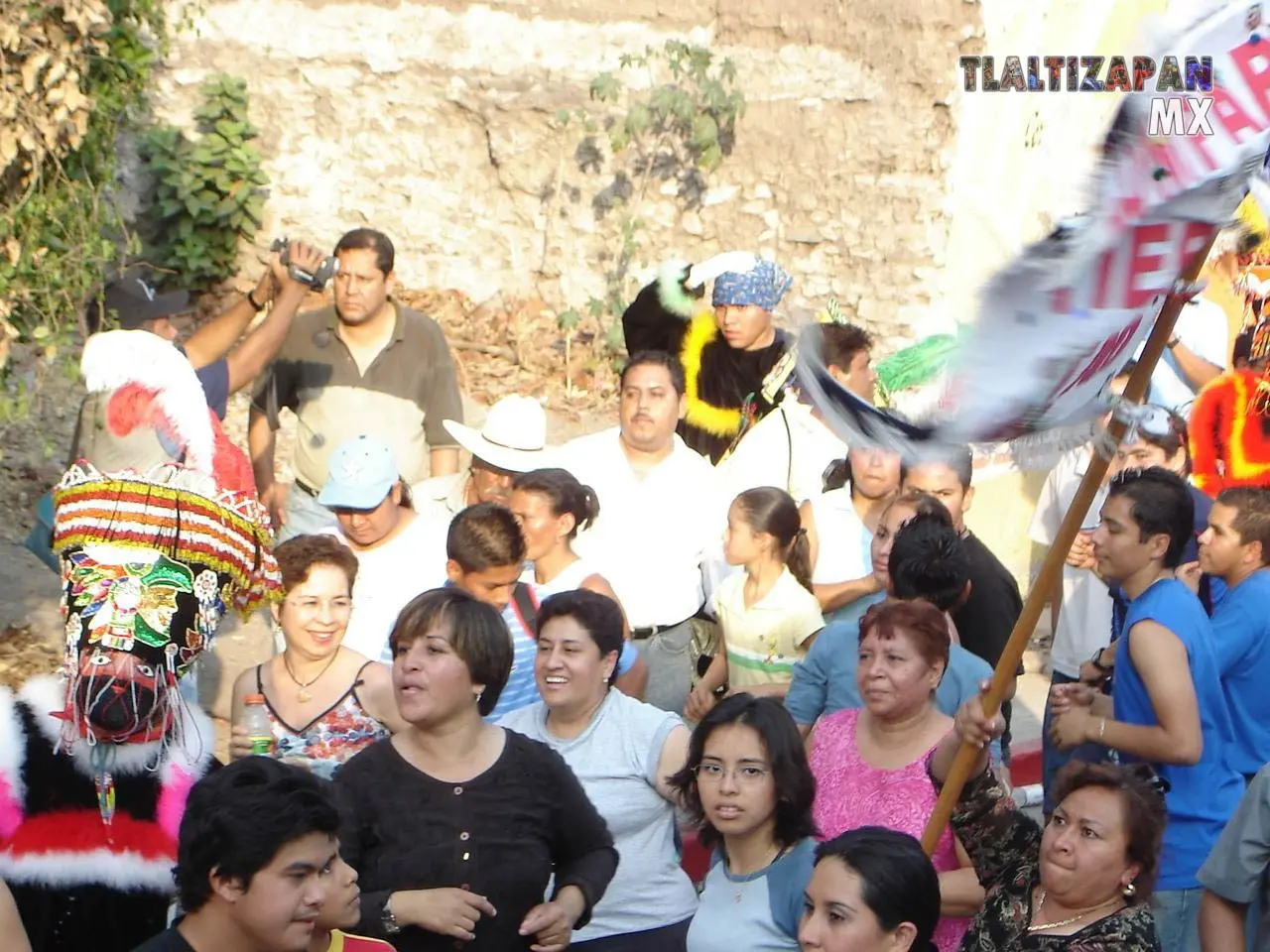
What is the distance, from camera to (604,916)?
4.43m

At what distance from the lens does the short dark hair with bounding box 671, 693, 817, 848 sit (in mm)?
3967

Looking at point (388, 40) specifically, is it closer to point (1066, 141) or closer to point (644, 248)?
point (644, 248)

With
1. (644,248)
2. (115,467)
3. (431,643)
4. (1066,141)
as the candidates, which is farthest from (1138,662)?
(644,248)

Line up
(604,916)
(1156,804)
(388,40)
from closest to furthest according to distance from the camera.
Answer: (1156,804) < (604,916) < (388,40)

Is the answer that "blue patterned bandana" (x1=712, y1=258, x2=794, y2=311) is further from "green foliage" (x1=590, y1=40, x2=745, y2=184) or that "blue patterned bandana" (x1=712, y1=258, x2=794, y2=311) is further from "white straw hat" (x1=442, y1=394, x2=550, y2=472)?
"green foliage" (x1=590, y1=40, x2=745, y2=184)

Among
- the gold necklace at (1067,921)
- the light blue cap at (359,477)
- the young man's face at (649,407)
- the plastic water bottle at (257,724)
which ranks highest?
the young man's face at (649,407)

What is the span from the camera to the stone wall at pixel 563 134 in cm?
1074

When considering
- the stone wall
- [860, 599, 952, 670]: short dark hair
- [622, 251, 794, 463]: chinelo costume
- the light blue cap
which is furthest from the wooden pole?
the stone wall

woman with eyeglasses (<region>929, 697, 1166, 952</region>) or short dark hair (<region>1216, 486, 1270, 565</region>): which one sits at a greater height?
short dark hair (<region>1216, 486, 1270, 565</region>)

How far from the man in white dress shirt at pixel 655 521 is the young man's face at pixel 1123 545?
184 centimetres

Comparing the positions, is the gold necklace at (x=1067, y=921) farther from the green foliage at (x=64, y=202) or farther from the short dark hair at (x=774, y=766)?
the green foliage at (x=64, y=202)

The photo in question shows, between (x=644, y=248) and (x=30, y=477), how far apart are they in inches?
176

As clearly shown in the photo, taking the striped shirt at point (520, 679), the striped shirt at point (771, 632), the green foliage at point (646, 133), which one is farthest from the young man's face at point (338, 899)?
the green foliage at point (646, 133)

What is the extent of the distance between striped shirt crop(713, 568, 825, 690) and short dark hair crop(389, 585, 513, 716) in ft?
5.83
